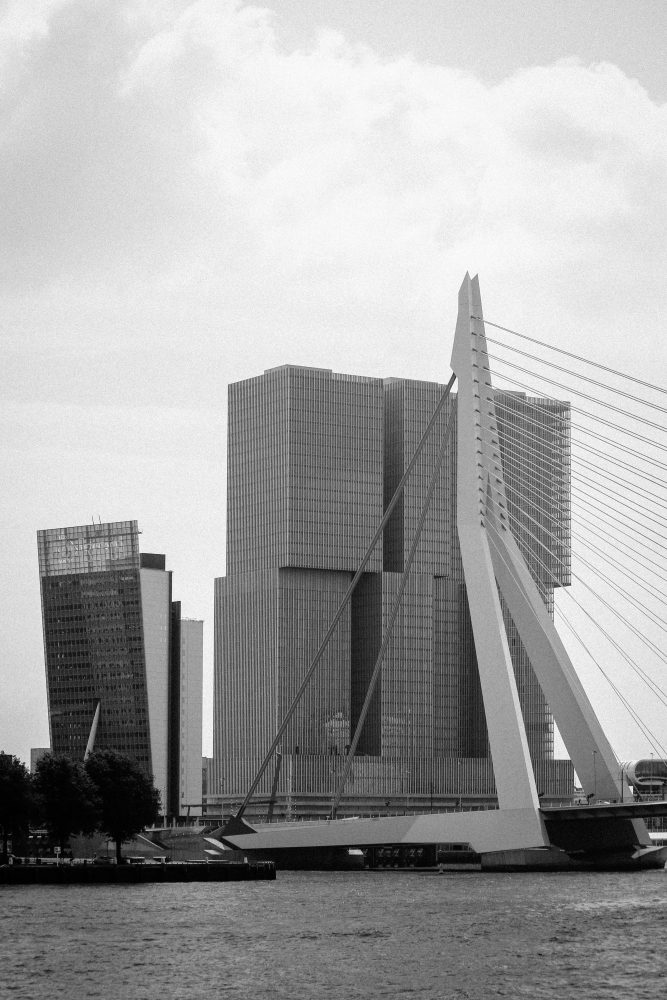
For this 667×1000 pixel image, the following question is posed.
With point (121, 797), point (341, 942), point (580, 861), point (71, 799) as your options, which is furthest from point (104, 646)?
point (341, 942)

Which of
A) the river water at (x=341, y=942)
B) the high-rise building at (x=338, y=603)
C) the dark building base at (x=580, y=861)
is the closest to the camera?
the river water at (x=341, y=942)

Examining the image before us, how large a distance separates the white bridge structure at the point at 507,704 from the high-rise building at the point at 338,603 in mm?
78097

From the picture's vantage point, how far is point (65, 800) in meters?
95.3

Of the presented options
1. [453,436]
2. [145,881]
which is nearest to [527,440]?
[453,436]

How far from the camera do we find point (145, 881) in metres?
85.8

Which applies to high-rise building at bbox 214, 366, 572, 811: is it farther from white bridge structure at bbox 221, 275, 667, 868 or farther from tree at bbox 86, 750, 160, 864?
white bridge structure at bbox 221, 275, 667, 868

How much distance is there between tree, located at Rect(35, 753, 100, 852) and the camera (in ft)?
312

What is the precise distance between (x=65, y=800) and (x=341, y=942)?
4533cm

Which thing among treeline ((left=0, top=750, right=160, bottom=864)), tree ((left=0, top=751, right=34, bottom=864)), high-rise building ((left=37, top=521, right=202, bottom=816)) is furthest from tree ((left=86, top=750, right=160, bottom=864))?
high-rise building ((left=37, top=521, right=202, bottom=816))

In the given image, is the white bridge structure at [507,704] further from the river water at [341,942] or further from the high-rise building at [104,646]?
the high-rise building at [104,646]

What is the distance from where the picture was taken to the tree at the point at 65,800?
3748 inches

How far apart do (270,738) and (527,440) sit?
3518 centimetres

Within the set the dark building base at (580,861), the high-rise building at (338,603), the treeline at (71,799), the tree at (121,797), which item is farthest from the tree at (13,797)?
the high-rise building at (338,603)

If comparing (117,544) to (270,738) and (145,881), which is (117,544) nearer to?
(270,738)
